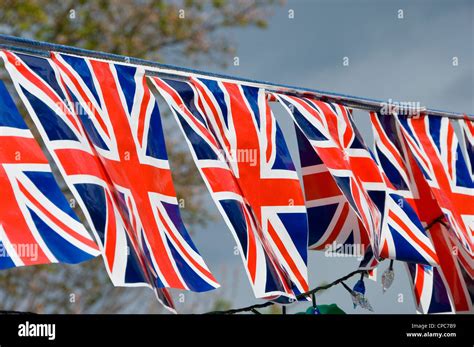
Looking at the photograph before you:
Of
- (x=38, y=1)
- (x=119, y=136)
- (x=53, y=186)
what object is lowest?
(x=53, y=186)

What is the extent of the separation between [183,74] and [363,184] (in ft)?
4.45

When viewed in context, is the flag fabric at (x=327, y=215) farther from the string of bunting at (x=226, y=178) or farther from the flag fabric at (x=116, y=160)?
the flag fabric at (x=116, y=160)

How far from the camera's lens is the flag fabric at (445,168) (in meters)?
6.06

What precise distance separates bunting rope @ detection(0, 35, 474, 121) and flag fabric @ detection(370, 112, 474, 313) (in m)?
0.20

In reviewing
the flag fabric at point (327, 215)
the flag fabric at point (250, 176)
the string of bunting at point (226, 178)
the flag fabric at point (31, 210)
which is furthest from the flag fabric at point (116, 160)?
the flag fabric at point (327, 215)

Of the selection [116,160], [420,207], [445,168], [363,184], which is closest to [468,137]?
[445,168]

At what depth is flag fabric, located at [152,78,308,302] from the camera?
4582mm

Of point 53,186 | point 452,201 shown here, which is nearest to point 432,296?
point 452,201

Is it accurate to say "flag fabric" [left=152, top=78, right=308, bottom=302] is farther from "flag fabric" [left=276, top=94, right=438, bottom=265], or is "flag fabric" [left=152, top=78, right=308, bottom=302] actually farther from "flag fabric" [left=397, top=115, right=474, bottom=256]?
"flag fabric" [left=397, top=115, right=474, bottom=256]

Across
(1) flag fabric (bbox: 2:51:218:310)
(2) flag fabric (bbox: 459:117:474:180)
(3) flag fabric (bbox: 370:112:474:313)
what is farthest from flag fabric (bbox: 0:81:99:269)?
(2) flag fabric (bbox: 459:117:474:180)

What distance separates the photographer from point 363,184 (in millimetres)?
5406

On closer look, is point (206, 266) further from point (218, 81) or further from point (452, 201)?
point (452, 201)
